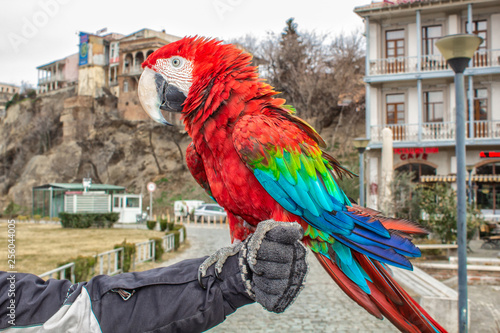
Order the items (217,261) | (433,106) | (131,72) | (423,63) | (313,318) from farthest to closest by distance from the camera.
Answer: (131,72) < (433,106) < (423,63) < (313,318) < (217,261)

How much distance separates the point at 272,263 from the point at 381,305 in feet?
2.28

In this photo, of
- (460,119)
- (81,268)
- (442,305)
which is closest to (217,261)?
(460,119)

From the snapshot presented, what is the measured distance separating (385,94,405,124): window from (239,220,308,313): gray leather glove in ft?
53.7

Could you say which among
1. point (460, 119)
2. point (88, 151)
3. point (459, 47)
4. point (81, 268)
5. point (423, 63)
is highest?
point (423, 63)

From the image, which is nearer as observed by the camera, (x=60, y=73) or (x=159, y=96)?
(x=159, y=96)

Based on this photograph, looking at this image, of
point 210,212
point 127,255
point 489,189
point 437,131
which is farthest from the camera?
point 210,212

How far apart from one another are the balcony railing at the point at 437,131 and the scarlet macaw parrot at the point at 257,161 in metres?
14.8

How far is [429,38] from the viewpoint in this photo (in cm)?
1600

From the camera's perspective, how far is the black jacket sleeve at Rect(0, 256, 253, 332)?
116cm

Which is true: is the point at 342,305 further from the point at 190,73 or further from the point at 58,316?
the point at 58,316

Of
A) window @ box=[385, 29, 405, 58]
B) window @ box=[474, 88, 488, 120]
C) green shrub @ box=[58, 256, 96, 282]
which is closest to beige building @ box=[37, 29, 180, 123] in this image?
window @ box=[385, 29, 405, 58]

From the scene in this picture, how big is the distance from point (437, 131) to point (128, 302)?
1656 cm

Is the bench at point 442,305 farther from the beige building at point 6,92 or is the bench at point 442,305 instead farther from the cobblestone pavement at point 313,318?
the beige building at point 6,92

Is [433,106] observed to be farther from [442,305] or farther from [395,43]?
[442,305]
